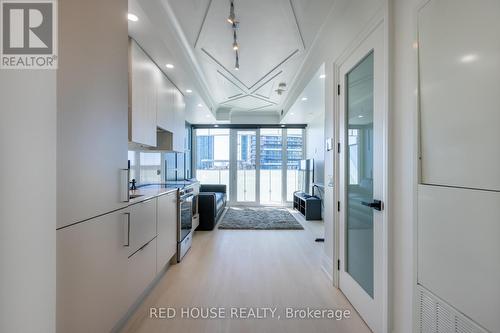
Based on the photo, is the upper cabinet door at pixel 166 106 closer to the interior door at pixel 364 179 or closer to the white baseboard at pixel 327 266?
the interior door at pixel 364 179

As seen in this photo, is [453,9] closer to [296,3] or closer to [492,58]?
[492,58]

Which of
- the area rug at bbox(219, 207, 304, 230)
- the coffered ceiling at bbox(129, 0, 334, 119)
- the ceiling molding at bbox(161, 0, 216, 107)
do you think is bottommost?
the area rug at bbox(219, 207, 304, 230)

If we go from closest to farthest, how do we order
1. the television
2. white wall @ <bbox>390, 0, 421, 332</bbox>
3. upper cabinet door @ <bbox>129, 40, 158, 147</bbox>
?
white wall @ <bbox>390, 0, 421, 332</bbox> < upper cabinet door @ <bbox>129, 40, 158, 147</bbox> < the television

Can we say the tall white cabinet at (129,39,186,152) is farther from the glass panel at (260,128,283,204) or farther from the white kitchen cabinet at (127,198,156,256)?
the glass panel at (260,128,283,204)

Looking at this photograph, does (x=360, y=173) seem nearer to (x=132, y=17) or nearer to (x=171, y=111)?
(x=132, y=17)

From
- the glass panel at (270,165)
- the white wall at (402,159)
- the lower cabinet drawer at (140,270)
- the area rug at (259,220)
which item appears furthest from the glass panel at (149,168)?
the glass panel at (270,165)

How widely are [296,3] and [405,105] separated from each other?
5.23 ft

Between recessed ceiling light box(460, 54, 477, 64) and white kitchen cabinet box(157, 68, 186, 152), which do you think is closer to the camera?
recessed ceiling light box(460, 54, 477, 64)

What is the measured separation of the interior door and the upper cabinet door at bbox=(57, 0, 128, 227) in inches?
72.5

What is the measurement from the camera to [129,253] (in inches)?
69.2

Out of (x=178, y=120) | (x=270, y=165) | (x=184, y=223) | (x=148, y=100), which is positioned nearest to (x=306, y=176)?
(x=270, y=165)

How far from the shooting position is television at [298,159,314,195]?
6199 mm

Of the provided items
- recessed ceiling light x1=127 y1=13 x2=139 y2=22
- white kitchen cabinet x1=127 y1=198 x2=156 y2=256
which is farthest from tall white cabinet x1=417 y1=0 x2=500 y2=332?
recessed ceiling light x1=127 y1=13 x2=139 y2=22

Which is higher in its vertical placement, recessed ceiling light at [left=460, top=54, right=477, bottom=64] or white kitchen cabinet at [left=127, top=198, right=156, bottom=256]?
recessed ceiling light at [left=460, top=54, right=477, bottom=64]
